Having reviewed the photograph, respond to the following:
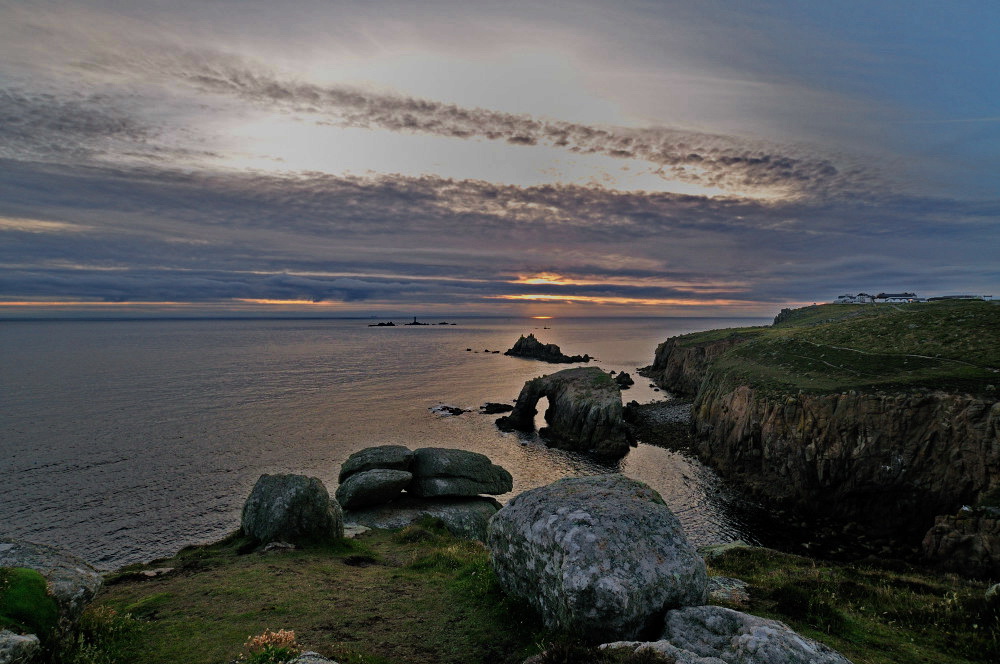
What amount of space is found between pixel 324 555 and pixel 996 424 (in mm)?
41434

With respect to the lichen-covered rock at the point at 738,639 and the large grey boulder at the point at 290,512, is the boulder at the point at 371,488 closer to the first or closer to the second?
the large grey boulder at the point at 290,512

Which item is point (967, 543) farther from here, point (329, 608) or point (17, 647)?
point (17, 647)

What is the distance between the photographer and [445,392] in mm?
86562

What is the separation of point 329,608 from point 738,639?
36.2ft

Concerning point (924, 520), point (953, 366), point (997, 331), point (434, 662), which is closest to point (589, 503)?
point (434, 662)

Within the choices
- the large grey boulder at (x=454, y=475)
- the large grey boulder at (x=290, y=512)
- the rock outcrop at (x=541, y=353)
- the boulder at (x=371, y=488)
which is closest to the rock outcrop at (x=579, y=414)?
the large grey boulder at (x=454, y=475)

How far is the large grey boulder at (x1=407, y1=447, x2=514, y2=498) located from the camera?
117 feet

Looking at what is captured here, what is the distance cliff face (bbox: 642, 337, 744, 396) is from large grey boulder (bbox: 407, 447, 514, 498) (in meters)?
57.5

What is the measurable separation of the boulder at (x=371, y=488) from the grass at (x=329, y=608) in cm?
1271

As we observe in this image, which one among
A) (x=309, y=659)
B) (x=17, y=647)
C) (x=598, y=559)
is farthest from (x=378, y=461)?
(x=598, y=559)

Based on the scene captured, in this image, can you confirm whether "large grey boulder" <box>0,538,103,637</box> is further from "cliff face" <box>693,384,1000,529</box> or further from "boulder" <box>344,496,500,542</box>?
"cliff face" <box>693,384,1000,529</box>

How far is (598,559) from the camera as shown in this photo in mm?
9781

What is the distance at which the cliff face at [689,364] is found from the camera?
289ft

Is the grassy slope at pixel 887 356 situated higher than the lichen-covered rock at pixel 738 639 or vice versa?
the grassy slope at pixel 887 356
